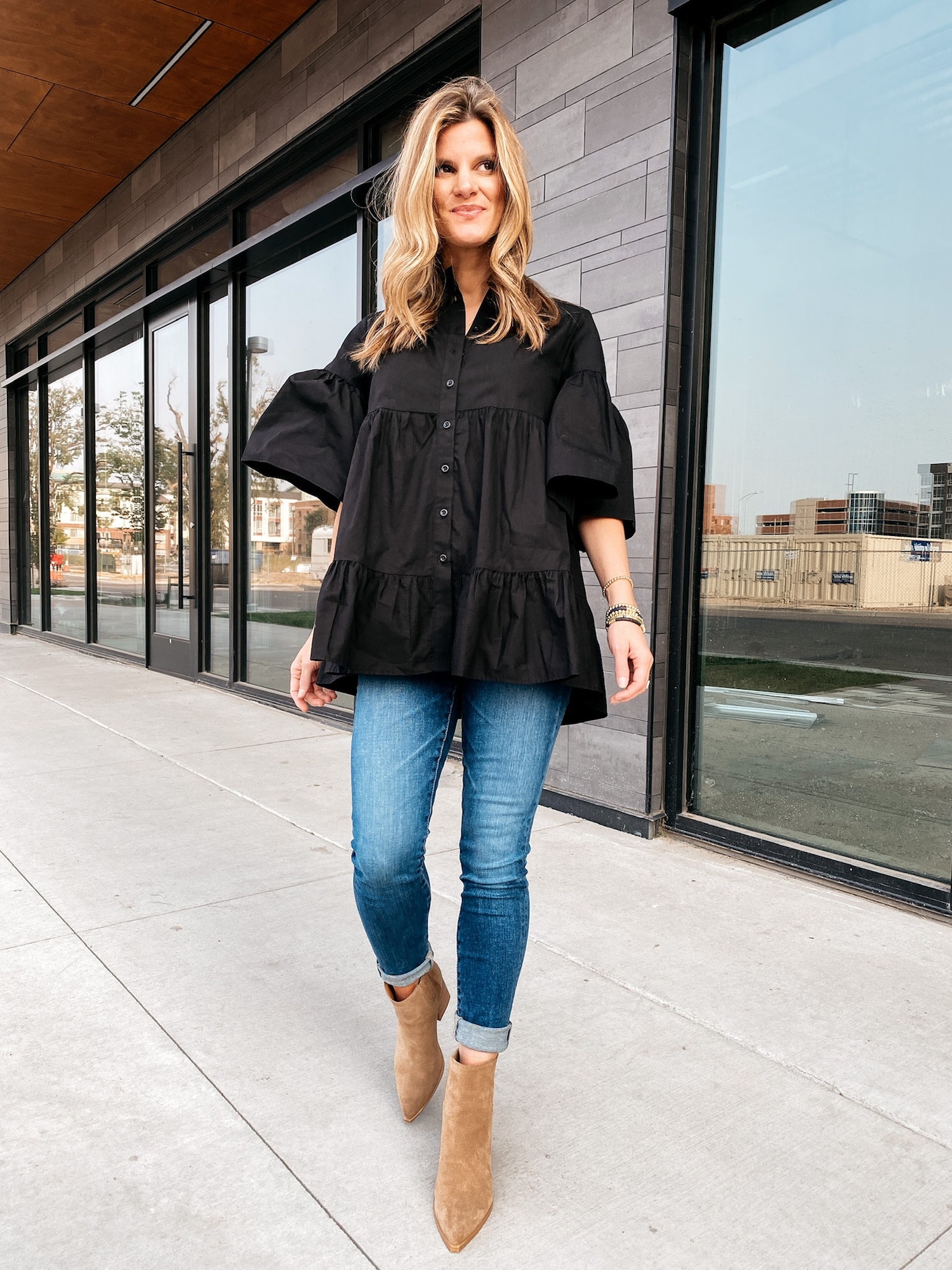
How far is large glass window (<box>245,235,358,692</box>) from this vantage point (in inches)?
239

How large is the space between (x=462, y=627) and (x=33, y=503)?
1157 centimetres

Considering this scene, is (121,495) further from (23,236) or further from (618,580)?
(618,580)

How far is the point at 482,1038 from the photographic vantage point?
1562 mm

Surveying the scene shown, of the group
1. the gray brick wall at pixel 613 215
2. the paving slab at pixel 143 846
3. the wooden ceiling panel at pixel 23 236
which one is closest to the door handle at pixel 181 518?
the wooden ceiling panel at pixel 23 236

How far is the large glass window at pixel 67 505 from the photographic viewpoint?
10.2 meters

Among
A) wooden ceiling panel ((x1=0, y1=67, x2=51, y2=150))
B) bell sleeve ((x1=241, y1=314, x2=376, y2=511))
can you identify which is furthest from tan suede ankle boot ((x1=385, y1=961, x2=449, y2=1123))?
wooden ceiling panel ((x1=0, y1=67, x2=51, y2=150))

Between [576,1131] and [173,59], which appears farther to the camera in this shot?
[173,59]

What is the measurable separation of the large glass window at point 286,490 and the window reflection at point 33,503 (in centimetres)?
568

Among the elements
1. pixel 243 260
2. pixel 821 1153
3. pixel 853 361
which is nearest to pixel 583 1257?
pixel 821 1153

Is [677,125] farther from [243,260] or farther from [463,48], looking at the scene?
[243,260]

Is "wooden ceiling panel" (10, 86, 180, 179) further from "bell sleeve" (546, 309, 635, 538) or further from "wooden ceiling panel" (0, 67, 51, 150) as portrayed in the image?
"bell sleeve" (546, 309, 635, 538)

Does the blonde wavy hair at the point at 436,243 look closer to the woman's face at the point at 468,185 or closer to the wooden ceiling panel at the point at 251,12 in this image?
the woman's face at the point at 468,185

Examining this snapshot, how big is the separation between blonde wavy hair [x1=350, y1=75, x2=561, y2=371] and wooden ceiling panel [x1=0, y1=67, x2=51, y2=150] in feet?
21.1

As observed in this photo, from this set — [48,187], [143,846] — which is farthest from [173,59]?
[143,846]
